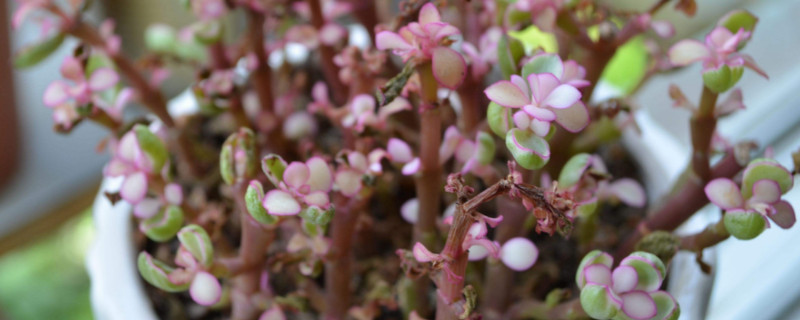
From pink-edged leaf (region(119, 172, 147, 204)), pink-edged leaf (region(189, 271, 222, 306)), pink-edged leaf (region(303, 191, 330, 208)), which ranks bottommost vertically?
pink-edged leaf (region(189, 271, 222, 306))

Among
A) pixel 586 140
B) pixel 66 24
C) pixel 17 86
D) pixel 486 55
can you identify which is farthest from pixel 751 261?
pixel 17 86

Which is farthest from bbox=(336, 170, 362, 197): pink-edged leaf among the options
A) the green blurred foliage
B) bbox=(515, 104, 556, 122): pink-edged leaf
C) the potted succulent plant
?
the green blurred foliage

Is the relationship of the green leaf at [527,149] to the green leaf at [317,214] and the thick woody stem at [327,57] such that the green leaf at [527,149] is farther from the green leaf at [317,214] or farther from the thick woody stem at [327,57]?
the thick woody stem at [327,57]

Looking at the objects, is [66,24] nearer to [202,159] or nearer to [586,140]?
[202,159]

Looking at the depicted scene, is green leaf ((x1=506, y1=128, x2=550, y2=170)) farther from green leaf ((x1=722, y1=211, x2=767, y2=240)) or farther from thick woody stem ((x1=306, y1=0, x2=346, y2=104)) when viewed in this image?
thick woody stem ((x1=306, y1=0, x2=346, y2=104))

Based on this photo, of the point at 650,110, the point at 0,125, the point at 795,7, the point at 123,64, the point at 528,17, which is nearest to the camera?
the point at 528,17

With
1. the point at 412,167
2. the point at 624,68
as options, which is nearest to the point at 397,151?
the point at 412,167

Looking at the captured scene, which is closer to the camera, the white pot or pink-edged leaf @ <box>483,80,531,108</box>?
pink-edged leaf @ <box>483,80,531,108</box>

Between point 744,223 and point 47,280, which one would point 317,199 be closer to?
point 744,223
